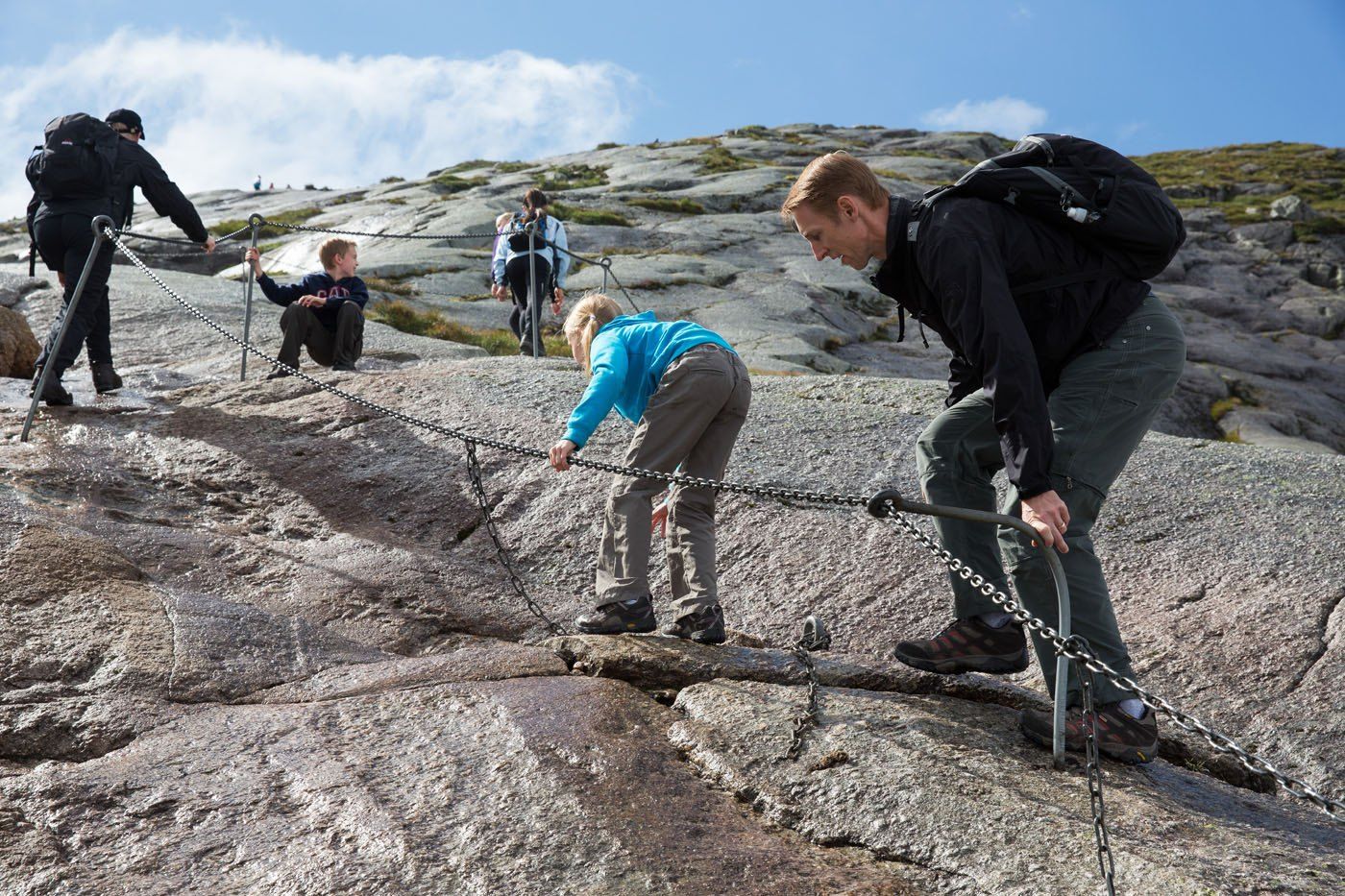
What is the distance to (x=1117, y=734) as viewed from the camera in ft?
13.6

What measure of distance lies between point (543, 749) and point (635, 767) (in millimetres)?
354

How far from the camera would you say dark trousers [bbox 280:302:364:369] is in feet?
35.9

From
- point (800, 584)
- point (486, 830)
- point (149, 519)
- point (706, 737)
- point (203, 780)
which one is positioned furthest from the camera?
point (149, 519)

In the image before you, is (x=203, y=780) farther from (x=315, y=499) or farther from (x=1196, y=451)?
(x=1196, y=451)

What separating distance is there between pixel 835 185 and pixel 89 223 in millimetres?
7990

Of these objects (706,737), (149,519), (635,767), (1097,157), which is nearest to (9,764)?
(635,767)

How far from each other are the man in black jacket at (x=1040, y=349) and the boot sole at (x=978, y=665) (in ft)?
1.45

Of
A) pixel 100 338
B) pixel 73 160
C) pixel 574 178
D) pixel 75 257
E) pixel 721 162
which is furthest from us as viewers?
pixel 721 162

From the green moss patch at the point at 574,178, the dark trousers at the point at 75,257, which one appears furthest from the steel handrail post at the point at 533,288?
the green moss patch at the point at 574,178

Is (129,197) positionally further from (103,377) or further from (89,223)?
(103,377)

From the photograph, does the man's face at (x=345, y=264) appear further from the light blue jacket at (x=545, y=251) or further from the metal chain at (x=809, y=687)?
the metal chain at (x=809, y=687)

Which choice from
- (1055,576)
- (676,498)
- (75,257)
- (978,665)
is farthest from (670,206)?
(1055,576)

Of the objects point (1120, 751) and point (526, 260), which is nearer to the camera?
point (1120, 751)

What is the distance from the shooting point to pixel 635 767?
4090 mm
